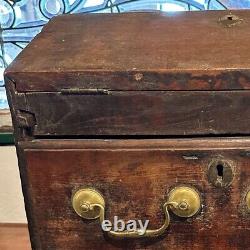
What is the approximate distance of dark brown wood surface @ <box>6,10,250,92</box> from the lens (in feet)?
2.28

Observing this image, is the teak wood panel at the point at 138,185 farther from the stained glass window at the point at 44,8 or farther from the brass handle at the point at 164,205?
the stained glass window at the point at 44,8

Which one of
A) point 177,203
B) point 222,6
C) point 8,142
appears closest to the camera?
point 177,203

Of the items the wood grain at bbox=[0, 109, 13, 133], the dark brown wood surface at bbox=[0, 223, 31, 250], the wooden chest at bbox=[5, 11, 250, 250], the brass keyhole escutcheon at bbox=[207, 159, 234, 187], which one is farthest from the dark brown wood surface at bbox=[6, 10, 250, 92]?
the dark brown wood surface at bbox=[0, 223, 31, 250]

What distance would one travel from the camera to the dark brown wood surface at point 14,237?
130 cm

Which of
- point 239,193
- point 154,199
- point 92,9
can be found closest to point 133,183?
point 154,199

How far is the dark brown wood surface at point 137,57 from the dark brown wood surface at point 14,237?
2.09 feet

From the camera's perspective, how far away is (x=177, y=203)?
740mm

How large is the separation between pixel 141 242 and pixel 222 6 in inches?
29.4

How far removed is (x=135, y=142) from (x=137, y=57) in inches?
5.1

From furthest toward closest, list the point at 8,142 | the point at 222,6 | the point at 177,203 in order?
the point at 8,142
the point at 222,6
the point at 177,203

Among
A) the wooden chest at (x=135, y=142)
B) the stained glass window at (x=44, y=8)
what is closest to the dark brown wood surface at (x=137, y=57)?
the wooden chest at (x=135, y=142)

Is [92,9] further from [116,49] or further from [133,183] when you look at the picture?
[133,183]

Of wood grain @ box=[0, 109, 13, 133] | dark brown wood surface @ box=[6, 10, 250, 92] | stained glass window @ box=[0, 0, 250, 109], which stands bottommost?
wood grain @ box=[0, 109, 13, 133]

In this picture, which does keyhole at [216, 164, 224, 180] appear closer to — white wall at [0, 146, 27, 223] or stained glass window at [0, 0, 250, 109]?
stained glass window at [0, 0, 250, 109]
